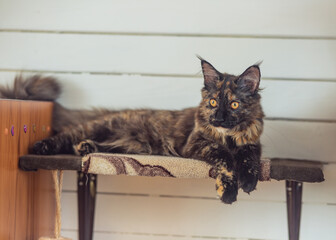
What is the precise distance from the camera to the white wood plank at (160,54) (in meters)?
1.96

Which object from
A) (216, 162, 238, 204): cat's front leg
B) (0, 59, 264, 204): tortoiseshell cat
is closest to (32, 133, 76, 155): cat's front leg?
(0, 59, 264, 204): tortoiseshell cat

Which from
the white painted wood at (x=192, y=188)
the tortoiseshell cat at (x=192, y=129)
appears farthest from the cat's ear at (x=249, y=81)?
the white painted wood at (x=192, y=188)

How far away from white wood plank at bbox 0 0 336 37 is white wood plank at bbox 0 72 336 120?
221 millimetres

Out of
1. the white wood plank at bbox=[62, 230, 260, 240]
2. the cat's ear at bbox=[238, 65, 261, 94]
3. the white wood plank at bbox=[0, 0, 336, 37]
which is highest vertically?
the white wood plank at bbox=[0, 0, 336, 37]

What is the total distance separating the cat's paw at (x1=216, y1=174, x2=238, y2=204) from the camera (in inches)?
55.6

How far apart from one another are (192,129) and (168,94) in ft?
0.97

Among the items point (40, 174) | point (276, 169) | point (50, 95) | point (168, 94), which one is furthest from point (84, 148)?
point (276, 169)

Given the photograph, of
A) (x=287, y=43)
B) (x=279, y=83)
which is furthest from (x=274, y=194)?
(x=287, y=43)

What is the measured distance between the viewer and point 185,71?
2014 millimetres

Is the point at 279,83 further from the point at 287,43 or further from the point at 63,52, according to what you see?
the point at 63,52

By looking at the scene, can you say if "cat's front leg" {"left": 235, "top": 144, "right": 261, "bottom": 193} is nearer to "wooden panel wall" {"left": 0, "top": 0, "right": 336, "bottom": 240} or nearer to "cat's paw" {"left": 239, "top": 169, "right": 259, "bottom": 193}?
"cat's paw" {"left": 239, "top": 169, "right": 259, "bottom": 193}

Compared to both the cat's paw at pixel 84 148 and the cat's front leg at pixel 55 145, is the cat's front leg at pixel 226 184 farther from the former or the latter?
the cat's front leg at pixel 55 145

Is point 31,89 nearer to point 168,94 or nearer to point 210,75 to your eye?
Result: point 168,94

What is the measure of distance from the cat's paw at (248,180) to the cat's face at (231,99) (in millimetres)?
187
